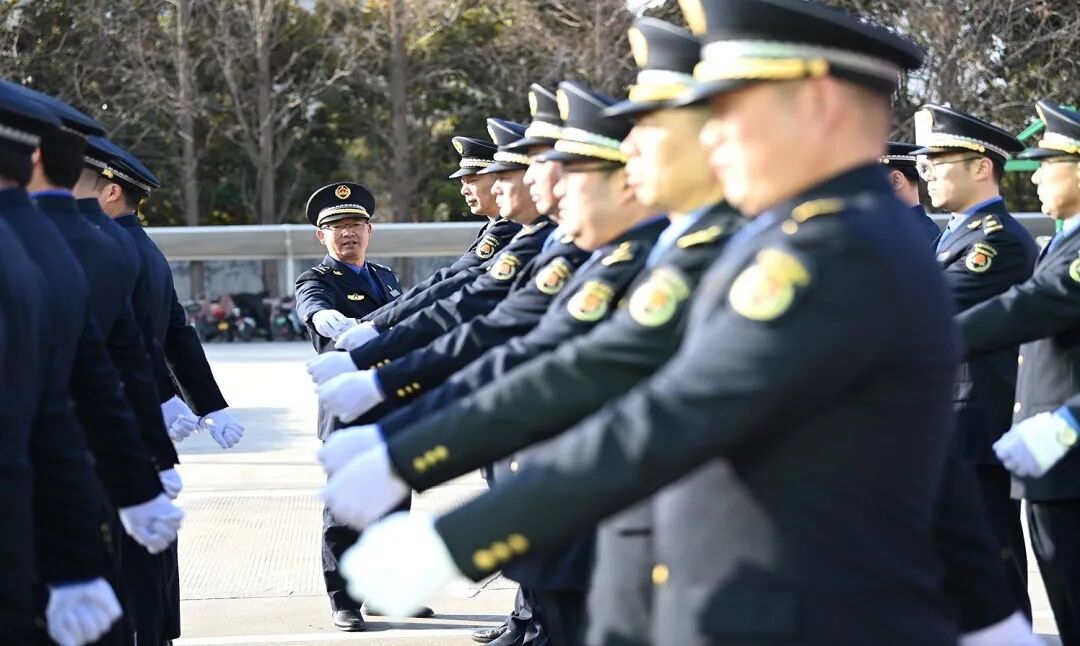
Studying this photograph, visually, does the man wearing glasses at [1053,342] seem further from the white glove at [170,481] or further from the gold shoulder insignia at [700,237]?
the white glove at [170,481]

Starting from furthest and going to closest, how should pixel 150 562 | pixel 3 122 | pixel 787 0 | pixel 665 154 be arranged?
pixel 150 562 → pixel 3 122 → pixel 665 154 → pixel 787 0

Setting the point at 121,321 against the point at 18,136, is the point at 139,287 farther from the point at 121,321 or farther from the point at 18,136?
the point at 18,136

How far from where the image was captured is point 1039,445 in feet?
11.9

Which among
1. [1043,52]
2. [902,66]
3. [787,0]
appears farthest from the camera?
[1043,52]

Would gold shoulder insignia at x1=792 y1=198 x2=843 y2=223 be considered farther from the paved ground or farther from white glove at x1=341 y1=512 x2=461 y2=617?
the paved ground

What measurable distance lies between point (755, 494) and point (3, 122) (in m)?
1.92

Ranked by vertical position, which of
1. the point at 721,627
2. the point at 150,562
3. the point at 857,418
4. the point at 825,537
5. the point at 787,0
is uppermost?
the point at 787,0

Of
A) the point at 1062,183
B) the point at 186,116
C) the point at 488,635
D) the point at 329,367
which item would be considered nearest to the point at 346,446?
the point at 329,367

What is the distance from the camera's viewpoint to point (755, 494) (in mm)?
1944

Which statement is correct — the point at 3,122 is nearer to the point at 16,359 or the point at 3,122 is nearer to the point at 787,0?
the point at 16,359

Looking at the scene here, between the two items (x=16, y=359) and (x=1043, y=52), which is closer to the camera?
(x=16, y=359)

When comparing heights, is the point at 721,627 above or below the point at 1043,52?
below

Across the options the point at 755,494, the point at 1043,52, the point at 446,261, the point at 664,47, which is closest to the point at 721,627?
the point at 755,494

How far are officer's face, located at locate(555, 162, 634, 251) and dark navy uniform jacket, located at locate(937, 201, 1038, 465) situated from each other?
5.87ft
